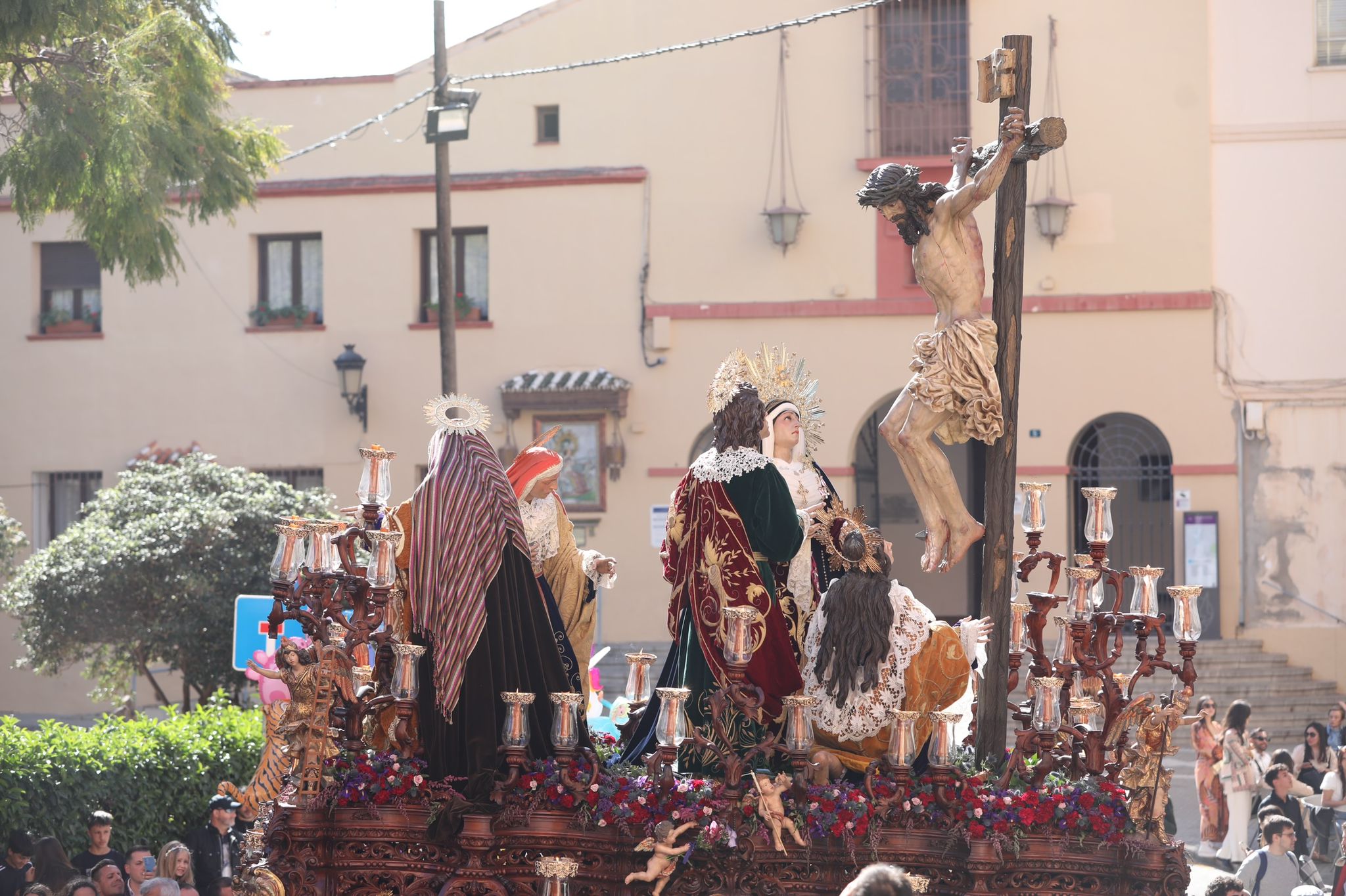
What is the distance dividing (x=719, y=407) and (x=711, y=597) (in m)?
0.86

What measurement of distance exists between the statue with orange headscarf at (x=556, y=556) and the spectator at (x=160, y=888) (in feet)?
6.67

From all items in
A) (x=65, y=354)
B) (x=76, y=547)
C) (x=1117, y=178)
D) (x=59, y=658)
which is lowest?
(x=59, y=658)

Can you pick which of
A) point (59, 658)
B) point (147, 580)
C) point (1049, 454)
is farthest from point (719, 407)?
point (1049, 454)

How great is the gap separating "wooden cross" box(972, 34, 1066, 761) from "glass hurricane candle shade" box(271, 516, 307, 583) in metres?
2.74

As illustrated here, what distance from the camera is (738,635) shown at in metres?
6.59

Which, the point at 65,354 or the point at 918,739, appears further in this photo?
the point at 65,354

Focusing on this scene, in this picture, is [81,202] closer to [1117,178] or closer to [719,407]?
[719,407]

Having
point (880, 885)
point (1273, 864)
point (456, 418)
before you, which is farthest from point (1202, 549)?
point (880, 885)

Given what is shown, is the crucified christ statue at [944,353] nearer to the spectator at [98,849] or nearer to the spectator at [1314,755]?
the spectator at [98,849]

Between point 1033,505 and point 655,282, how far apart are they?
13.1 metres

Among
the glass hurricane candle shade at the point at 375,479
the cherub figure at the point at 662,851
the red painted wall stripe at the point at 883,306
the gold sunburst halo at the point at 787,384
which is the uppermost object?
the red painted wall stripe at the point at 883,306

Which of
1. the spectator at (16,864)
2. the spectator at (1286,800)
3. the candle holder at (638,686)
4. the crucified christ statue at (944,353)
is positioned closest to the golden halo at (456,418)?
the candle holder at (638,686)

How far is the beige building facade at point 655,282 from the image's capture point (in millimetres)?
18922

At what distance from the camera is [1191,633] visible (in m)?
6.79
